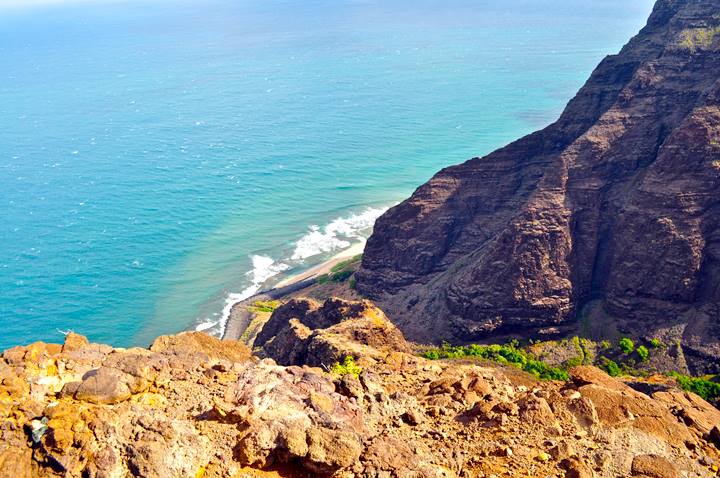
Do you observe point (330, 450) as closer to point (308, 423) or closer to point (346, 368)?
point (308, 423)

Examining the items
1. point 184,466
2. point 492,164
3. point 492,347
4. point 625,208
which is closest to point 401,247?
point 492,164

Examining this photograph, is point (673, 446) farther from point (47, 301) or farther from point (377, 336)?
point (47, 301)

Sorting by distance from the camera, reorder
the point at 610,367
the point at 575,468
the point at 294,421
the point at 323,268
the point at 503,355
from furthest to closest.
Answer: the point at 323,268 → the point at 503,355 → the point at 610,367 → the point at 575,468 → the point at 294,421

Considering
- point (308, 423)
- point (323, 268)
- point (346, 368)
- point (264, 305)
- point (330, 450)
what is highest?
point (308, 423)

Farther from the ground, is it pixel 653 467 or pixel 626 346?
pixel 653 467

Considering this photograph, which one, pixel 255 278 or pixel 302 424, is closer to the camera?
pixel 302 424

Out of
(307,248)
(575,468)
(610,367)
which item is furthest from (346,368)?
(307,248)

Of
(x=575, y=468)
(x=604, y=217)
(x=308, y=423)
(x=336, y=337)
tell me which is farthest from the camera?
(x=604, y=217)

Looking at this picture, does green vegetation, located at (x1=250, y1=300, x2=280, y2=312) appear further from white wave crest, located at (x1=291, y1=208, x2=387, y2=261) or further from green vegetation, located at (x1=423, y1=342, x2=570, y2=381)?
green vegetation, located at (x1=423, y1=342, x2=570, y2=381)
